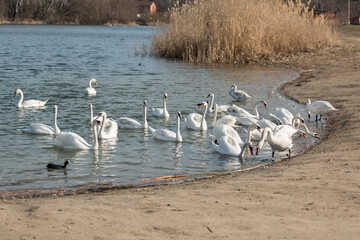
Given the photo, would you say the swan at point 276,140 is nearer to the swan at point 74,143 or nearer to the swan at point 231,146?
the swan at point 231,146

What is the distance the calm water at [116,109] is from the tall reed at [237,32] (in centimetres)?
101

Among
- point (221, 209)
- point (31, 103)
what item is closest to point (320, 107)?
point (31, 103)

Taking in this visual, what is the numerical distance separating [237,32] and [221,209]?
18.5m

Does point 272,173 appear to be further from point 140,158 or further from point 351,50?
point 351,50

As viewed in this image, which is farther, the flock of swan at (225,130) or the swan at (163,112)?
the swan at (163,112)

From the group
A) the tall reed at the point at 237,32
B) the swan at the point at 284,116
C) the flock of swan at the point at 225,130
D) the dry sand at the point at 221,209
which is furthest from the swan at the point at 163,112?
the tall reed at the point at 237,32

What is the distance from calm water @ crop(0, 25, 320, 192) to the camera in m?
8.02

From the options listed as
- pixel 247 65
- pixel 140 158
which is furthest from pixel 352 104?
pixel 247 65

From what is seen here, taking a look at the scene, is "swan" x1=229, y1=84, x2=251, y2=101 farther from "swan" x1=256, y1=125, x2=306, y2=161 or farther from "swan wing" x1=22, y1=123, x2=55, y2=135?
"swan" x1=256, y1=125, x2=306, y2=161

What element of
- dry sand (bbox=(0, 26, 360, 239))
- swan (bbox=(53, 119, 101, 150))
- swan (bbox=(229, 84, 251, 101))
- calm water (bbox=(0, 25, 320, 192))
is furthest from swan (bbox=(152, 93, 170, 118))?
dry sand (bbox=(0, 26, 360, 239))

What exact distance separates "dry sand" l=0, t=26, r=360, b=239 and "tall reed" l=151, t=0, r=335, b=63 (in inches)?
626

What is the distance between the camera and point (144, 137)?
34.8ft

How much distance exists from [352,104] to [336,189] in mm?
7170

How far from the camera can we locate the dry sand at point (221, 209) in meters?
4.59
